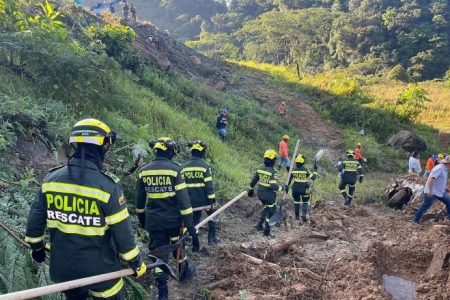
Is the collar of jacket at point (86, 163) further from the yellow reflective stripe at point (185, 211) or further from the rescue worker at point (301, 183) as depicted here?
the rescue worker at point (301, 183)

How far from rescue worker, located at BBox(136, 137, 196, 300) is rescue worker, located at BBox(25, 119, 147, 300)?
161 centimetres

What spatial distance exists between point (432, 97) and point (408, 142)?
11526mm

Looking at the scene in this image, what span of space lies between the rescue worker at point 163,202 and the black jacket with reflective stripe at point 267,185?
3001 millimetres

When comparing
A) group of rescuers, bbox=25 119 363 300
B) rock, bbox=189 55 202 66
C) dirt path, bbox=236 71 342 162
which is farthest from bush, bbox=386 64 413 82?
group of rescuers, bbox=25 119 363 300

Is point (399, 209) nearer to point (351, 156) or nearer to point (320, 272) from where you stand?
point (351, 156)

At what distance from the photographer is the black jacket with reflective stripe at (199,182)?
22.7 feet

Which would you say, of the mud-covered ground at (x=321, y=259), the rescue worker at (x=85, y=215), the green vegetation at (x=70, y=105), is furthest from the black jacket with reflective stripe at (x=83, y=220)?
the mud-covered ground at (x=321, y=259)

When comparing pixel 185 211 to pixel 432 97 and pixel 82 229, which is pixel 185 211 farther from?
pixel 432 97

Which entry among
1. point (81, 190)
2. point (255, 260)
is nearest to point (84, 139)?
point (81, 190)

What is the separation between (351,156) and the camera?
11977 millimetres

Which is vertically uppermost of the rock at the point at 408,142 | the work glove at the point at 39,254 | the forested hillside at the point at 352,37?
the forested hillside at the point at 352,37

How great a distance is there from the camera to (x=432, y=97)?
31.2 m

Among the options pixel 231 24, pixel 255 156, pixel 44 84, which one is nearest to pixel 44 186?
pixel 44 84

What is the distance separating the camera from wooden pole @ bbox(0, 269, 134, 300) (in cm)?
295
